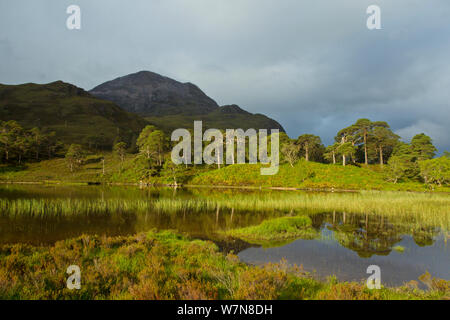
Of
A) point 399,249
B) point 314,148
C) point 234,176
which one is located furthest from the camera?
point 314,148

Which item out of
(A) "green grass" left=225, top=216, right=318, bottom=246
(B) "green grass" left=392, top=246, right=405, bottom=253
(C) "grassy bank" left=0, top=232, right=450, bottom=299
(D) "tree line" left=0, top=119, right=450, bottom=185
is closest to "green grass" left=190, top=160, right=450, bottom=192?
(D) "tree line" left=0, top=119, right=450, bottom=185

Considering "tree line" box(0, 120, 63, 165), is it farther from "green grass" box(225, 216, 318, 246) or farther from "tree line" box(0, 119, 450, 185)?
"green grass" box(225, 216, 318, 246)

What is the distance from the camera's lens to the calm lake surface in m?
11.7

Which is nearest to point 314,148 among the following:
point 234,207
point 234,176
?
point 234,176

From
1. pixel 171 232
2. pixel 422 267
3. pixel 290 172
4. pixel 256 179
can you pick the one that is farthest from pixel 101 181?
pixel 422 267

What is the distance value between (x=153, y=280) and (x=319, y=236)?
1377cm

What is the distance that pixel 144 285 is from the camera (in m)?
6.53

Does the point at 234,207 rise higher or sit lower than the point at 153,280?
lower

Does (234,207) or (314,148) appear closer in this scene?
(234,207)

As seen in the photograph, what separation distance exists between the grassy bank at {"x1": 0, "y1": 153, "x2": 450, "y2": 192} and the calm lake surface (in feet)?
138

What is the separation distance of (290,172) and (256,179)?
10.8m

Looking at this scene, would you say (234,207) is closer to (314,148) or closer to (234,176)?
(234,176)

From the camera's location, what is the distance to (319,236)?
17.4 meters

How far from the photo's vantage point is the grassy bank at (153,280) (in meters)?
6.43
